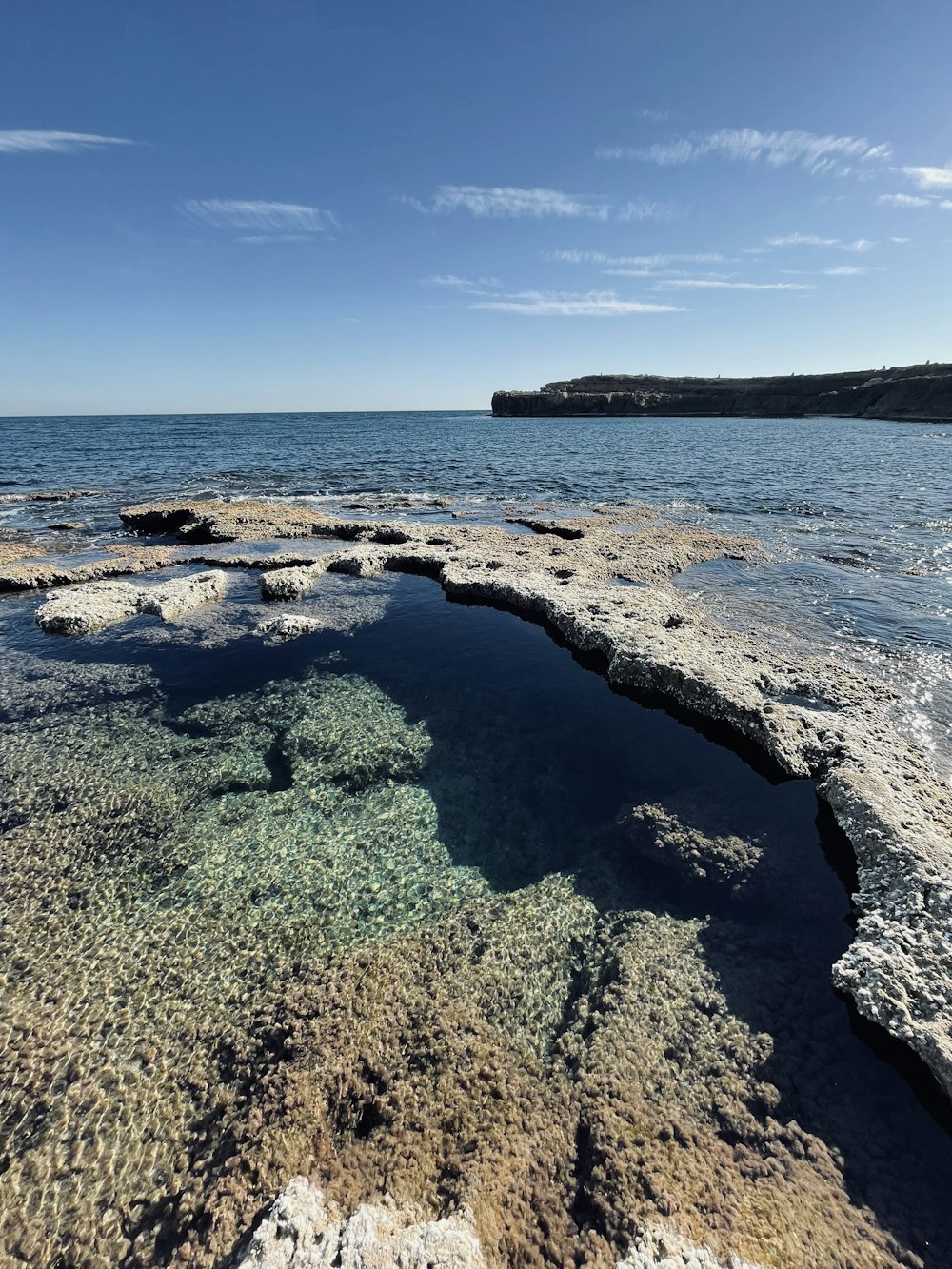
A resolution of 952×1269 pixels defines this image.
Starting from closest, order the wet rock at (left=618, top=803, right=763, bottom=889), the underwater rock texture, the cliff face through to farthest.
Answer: the underwater rock texture
the wet rock at (left=618, top=803, right=763, bottom=889)
the cliff face

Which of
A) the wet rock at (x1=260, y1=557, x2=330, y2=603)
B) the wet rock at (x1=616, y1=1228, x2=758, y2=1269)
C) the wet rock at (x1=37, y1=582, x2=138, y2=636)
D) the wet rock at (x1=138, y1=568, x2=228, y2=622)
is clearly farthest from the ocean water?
the wet rock at (x1=260, y1=557, x2=330, y2=603)

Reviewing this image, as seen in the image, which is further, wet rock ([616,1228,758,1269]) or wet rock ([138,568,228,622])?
wet rock ([138,568,228,622])

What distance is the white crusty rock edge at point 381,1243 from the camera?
4.55m

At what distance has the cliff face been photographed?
113m

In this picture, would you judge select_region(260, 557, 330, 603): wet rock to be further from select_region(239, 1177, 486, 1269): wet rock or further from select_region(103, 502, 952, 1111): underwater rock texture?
select_region(239, 1177, 486, 1269): wet rock

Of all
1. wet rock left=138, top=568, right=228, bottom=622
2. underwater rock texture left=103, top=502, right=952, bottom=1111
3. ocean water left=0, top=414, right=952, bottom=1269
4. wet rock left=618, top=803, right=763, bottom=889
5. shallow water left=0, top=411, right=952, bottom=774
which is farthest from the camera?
wet rock left=138, top=568, right=228, bottom=622

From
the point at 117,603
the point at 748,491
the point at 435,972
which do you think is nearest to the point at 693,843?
the point at 435,972

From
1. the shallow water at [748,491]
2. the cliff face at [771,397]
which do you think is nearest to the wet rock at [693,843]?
the shallow water at [748,491]

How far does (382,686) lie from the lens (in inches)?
558

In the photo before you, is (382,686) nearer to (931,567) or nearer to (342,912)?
(342,912)

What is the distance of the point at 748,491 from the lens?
128 ft

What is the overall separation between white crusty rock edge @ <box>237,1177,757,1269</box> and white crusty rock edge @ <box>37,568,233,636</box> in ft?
55.7

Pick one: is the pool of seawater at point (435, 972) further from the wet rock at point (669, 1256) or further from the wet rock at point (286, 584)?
the wet rock at point (286, 584)

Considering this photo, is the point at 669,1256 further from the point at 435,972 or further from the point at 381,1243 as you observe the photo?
the point at 435,972
